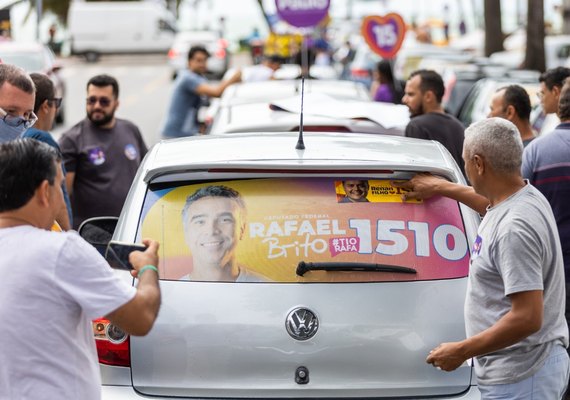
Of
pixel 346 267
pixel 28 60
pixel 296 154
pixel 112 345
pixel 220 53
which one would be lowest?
pixel 220 53

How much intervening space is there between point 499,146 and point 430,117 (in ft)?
12.9

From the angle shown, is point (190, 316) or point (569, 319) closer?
point (190, 316)

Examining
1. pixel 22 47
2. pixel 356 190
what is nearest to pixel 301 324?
pixel 356 190

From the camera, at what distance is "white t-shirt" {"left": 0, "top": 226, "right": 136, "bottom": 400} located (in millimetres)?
3252

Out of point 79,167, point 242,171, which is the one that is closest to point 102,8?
point 79,167

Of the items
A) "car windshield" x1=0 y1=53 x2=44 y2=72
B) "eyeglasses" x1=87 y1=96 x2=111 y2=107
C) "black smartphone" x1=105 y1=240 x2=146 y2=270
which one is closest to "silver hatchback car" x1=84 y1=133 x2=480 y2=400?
"black smartphone" x1=105 y1=240 x2=146 y2=270

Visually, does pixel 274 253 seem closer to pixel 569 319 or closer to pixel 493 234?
pixel 493 234

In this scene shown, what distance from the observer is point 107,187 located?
7.75 metres

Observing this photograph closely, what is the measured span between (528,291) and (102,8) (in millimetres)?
52629

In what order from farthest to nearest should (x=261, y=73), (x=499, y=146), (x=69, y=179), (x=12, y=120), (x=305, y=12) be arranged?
(x=305, y=12), (x=261, y=73), (x=69, y=179), (x=12, y=120), (x=499, y=146)

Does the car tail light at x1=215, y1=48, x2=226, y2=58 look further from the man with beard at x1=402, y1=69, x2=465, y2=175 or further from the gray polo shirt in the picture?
the gray polo shirt

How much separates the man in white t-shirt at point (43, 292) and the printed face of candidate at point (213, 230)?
3.08ft

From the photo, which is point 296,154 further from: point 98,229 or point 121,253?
point 98,229

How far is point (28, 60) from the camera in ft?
75.8
